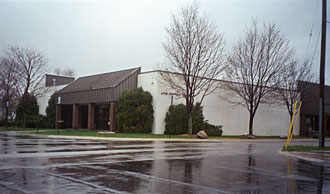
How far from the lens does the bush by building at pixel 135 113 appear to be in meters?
34.5

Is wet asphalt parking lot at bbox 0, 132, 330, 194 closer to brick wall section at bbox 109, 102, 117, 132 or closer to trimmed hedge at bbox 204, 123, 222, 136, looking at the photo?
brick wall section at bbox 109, 102, 117, 132

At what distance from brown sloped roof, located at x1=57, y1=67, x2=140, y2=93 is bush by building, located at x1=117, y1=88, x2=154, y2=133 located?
115 inches

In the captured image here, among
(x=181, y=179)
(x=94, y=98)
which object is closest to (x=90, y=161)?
(x=181, y=179)

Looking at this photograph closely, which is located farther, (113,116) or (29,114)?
(29,114)

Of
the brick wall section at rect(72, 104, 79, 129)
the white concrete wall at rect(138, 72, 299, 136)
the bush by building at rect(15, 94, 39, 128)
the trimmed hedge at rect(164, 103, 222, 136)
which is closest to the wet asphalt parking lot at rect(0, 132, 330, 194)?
the trimmed hedge at rect(164, 103, 222, 136)

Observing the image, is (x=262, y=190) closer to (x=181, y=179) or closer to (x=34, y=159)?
(x=181, y=179)

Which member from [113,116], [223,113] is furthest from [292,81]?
[113,116]

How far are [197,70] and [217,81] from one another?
7.86 metres

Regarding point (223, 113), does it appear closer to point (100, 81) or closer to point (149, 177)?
point (100, 81)

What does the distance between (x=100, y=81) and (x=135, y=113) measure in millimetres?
10465

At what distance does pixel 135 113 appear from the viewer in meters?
34.6

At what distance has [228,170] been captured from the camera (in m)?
9.85

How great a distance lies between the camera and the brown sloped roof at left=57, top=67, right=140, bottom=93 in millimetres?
38741

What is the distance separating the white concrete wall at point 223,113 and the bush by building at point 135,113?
36.7 inches
